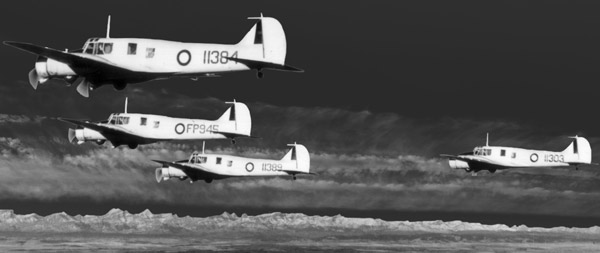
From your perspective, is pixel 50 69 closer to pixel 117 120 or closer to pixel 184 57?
pixel 184 57

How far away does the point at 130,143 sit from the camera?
314 feet

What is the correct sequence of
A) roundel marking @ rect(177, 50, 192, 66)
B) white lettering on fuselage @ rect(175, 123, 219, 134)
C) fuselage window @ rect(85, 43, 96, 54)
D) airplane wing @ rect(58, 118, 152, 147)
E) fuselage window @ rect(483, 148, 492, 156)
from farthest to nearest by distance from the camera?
fuselage window @ rect(483, 148, 492, 156)
white lettering on fuselage @ rect(175, 123, 219, 134)
airplane wing @ rect(58, 118, 152, 147)
fuselage window @ rect(85, 43, 96, 54)
roundel marking @ rect(177, 50, 192, 66)

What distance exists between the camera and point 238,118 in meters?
103

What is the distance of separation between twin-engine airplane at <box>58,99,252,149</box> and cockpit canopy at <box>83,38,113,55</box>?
25.2 meters

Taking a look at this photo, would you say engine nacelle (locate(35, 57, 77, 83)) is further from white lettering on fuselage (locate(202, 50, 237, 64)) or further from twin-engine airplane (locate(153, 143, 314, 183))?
twin-engine airplane (locate(153, 143, 314, 183))

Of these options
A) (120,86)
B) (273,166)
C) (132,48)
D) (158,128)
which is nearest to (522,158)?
(273,166)

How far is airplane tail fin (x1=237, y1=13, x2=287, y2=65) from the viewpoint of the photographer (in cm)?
6297

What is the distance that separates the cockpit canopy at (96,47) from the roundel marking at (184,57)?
524 centimetres

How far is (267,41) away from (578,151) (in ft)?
230

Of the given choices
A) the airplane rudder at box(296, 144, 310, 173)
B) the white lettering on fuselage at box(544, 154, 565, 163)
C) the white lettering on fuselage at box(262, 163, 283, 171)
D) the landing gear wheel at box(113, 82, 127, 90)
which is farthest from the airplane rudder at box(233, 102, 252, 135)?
the white lettering on fuselage at box(544, 154, 565, 163)

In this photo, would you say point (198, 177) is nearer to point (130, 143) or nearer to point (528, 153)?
point (130, 143)

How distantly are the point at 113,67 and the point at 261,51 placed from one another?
10.1 m

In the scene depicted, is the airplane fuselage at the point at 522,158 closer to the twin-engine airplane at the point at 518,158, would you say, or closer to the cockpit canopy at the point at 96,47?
the twin-engine airplane at the point at 518,158

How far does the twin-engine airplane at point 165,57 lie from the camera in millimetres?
63062
